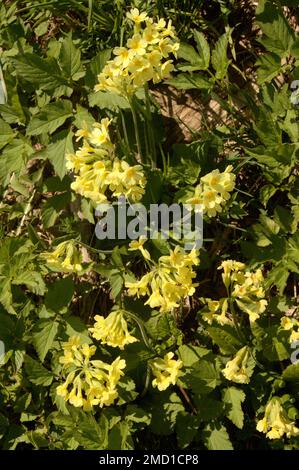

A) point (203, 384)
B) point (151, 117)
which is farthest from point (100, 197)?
point (203, 384)

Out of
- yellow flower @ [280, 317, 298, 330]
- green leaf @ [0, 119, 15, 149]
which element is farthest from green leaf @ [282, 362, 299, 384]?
green leaf @ [0, 119, 15, 149]

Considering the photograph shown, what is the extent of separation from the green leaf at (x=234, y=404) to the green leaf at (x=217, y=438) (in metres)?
0.06

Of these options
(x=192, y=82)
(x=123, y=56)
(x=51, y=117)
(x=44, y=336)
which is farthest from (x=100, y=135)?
(x=44, y=336)

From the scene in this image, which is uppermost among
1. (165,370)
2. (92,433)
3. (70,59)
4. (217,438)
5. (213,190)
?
(70,59)

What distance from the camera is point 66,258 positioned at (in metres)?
2.42

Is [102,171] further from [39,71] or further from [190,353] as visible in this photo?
[190,353]

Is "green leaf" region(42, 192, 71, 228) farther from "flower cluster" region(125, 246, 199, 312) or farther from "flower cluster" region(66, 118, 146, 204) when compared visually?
"flower cluster" region(125, 246, 199, 312)

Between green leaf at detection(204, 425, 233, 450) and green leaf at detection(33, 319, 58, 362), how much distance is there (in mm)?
603

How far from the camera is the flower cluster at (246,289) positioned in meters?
2.36

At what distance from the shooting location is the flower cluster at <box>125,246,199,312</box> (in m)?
2.24

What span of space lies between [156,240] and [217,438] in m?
0.68

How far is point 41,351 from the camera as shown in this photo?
2.53 metres

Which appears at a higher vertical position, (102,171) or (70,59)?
(70,59)
